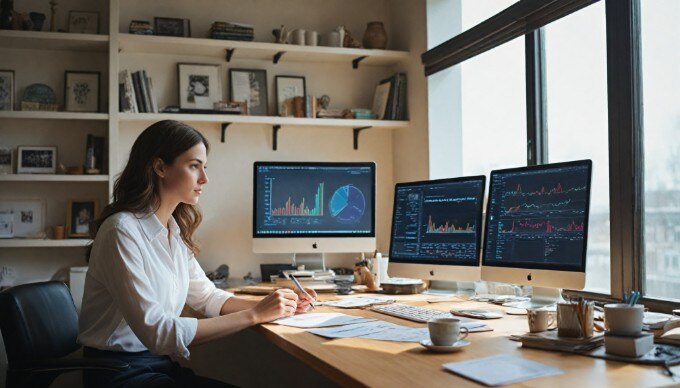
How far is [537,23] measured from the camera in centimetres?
291

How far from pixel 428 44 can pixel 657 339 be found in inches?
92.7

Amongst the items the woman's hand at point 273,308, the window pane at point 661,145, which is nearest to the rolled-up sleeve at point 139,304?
the woman's hand at point 273,308

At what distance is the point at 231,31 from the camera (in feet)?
12.2

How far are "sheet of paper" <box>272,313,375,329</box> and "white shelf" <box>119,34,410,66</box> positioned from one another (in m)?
1.84

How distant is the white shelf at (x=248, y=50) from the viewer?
142 inches

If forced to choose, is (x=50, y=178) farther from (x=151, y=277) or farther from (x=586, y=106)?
(x=586, y=106)

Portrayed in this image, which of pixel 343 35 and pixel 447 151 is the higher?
pixel 343 35

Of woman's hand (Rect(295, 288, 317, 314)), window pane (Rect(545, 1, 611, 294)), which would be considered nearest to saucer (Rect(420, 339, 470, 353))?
woman's hand (Rect(295, 288, 317, 314))

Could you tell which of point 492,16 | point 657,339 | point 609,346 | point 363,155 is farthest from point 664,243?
point 363,155

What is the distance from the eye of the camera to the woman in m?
1.98

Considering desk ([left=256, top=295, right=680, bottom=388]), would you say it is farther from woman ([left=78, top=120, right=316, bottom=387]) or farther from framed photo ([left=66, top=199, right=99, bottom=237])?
framed photo ([left=66, top=199, right=99, bottom=237])

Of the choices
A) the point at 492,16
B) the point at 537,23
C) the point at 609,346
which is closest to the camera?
the point at 609,346

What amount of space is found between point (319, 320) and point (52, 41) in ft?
7.30

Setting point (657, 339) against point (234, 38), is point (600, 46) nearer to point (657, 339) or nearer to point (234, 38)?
point (657, 339)
